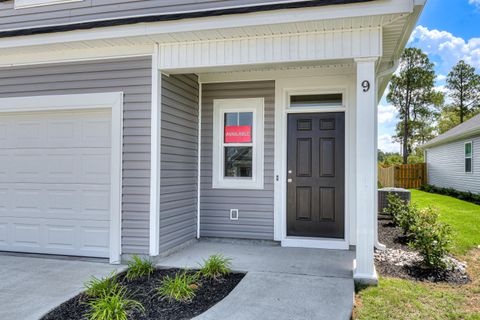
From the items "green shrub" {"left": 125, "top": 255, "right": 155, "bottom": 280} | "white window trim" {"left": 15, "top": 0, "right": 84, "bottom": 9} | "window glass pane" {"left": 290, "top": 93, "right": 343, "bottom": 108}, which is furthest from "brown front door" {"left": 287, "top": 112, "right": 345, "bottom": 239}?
"white window trim" {"left": 15, "top": 0, "right": 84, "bottom": 9}

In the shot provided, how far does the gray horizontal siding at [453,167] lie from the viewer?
13008 mm

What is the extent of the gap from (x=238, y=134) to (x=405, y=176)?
16546 millimetres

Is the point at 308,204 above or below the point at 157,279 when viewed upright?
above

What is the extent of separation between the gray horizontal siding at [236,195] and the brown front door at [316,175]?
1.10 ft

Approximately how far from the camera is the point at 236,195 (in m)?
6.08

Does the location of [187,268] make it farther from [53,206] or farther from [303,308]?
[53,206]

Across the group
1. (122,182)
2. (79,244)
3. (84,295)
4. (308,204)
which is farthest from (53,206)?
(308,204)

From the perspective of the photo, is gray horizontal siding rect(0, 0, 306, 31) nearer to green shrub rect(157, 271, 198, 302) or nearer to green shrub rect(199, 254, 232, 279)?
green shrub rect(199, 254, 232, 279)

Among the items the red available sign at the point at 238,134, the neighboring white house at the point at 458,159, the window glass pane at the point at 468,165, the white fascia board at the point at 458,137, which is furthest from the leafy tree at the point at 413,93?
the red available sign at the point at 238,134

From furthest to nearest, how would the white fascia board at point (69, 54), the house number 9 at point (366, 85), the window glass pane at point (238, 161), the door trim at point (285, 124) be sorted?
the window glass pane at point (238, 161)
the door trim at point (285, 124)
the white fascia board at point (69, 54)
the house number 9 at point (366, 85)

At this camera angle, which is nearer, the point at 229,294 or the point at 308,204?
the point at 229,294

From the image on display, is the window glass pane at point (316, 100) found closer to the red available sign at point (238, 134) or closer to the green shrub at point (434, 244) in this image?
the red available sign at point (238, 134)

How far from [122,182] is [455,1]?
2315cm

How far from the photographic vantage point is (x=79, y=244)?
5.15 metres
